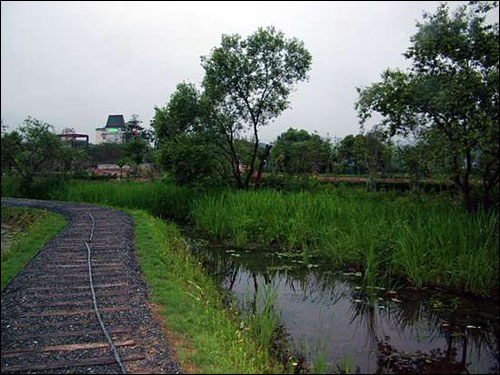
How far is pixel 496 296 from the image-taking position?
17.2 ft

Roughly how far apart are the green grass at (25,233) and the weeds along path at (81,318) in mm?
185

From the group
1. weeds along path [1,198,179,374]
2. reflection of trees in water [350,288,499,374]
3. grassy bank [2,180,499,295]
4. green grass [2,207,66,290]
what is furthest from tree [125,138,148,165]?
reflection of trees in water [350,288,499,374]

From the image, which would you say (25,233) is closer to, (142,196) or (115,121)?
(142,196)

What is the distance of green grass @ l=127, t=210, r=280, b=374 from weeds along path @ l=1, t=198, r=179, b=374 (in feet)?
0.51

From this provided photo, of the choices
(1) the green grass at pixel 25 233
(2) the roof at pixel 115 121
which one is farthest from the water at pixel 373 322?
(2) the roof at pixel 115 121

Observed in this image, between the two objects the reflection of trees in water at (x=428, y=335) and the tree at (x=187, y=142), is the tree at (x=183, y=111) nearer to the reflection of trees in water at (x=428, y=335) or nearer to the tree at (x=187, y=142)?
the tree at (x=187, y=142)

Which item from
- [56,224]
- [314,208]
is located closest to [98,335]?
[314,208]

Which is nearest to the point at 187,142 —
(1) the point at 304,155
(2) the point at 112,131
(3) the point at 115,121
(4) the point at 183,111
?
(4) the point at 183,111

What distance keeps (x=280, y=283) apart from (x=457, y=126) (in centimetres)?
385

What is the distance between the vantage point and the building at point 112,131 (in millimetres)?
23605

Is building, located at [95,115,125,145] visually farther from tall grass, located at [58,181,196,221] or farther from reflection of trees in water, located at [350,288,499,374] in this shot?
reflection of trees in water, located at [350,288,499,374]

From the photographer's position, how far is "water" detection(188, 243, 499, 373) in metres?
3.85

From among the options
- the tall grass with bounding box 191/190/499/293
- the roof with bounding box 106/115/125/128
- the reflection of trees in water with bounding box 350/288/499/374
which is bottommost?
the reflection of trees in water with bounding box 350/288/499/374

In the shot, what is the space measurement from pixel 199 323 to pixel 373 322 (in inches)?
85.1
